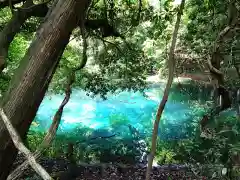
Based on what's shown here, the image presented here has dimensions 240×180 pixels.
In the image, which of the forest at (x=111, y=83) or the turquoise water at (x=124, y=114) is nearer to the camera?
the forest at (x=111, y=83)

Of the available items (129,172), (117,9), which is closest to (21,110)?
(129,172)

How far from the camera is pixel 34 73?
1.91 metres

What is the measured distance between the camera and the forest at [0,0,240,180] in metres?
1.95

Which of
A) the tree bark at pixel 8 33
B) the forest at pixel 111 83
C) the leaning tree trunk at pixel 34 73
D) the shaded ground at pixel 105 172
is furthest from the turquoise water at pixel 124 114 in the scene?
the leaning tree trunk at pixel 34 73

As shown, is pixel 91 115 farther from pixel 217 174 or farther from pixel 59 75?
pixel 217 174

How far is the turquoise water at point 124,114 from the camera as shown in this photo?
12.3 metres

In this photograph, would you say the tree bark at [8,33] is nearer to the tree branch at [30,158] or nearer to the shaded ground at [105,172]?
the tree branch at [30,158]

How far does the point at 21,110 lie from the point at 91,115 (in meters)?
13.6

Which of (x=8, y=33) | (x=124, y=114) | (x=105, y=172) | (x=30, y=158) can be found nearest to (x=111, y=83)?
(x=105, y=172)

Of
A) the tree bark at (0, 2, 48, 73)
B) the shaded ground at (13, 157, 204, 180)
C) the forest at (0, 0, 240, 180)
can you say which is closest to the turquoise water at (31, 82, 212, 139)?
the forest at (0, 0, 240, 180)

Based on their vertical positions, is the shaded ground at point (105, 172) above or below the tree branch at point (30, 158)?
below

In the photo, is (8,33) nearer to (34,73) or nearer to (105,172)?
(34,73)

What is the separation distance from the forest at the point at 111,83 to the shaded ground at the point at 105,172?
0.06ft

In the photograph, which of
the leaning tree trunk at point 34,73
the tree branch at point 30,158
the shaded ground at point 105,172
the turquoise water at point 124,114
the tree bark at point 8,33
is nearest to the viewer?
the tree branch at point 30,158
